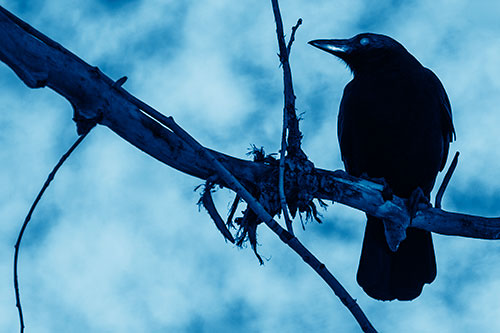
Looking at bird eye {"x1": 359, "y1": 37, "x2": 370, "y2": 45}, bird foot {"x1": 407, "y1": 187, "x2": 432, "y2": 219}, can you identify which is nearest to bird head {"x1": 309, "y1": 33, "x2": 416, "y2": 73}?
bird eye {"x1": 359, "y1": 37, "x2": 370, "y2": 45}

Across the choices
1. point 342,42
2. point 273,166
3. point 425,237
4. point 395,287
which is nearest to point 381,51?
point 342,42

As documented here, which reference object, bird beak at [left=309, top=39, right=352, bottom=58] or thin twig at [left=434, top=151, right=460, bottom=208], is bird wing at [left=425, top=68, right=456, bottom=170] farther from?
thin twig at [left=434, top=151, right=460, bottom=208]

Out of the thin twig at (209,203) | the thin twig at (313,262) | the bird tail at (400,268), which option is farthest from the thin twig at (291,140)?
the bird tail at (400,268)

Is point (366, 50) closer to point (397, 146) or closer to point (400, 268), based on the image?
point (397, 146)

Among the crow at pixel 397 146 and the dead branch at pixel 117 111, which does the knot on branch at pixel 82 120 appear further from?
the crow at pixel 397 146

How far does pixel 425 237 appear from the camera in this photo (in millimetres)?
4449

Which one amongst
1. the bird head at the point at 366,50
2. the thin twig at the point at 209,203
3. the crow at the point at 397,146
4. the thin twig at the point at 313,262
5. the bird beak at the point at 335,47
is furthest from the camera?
the bird beak at the point at 335,47

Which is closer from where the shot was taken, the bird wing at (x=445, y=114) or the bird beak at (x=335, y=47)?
the bird wing at (x=445, y=114)

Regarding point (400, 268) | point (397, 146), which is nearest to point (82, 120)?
point (397, 146)

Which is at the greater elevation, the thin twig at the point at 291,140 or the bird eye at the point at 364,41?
the bird eye at the point at 364,41

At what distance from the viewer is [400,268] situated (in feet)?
14.5

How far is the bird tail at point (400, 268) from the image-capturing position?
434 cm

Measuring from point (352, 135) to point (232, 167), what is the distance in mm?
1901

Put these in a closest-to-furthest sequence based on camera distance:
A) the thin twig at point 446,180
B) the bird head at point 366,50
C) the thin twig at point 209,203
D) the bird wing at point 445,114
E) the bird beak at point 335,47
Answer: the thin twig at point 209,203 < the thin twig at point 446,180 < the bird wing at point 445,114 < the bird head at point 366,50 < the bird beak at point 335,47
